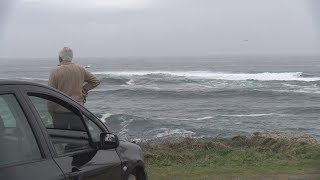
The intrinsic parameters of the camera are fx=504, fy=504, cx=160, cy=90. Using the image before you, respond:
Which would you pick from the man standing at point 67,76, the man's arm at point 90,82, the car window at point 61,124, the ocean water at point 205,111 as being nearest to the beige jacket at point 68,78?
the man standing at point 67,76

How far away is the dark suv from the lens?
123 inches

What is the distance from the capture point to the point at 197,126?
23125 mm

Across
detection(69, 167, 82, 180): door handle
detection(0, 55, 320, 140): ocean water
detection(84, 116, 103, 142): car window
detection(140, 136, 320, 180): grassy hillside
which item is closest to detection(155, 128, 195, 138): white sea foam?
detection(0, 55, 320, 140): ocean water

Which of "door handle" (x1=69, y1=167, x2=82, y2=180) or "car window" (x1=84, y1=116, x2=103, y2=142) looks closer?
"door handle" (x1=69, y1=167, x2=82, y2=180)

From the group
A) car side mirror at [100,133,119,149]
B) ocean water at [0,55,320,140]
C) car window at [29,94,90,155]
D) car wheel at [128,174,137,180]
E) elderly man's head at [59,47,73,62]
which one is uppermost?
elderly man's head at [59,47,73,62]

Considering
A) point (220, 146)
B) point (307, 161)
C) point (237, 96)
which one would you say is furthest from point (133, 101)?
point (307, 161)

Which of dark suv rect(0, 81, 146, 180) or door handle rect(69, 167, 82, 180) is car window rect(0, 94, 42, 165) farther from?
door handle rect(69, 167, 82, 180)

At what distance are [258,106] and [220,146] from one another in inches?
875

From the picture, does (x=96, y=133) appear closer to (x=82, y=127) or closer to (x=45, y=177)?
(x=82, y=127)

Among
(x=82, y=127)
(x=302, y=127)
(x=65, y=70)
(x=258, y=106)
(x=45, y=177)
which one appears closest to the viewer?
(x=45, y=177)

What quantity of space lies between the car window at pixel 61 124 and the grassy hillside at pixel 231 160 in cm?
378

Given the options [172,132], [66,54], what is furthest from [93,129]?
[172,132]

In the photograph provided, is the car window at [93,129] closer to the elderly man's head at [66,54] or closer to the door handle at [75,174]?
the door handle at [75,174]

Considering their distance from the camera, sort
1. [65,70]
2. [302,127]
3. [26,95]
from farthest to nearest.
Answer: [302,127]
[65,70]
[26,95]
